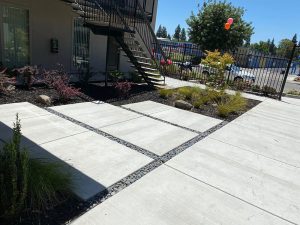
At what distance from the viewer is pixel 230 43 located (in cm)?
2116

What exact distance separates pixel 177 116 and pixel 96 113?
2072 millimetres

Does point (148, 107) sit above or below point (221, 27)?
below

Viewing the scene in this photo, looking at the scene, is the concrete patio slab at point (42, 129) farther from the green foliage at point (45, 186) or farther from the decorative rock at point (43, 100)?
the green foliage at point (45, 186)

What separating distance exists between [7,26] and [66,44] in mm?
2056

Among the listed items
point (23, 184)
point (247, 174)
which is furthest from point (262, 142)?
point (23, 184)

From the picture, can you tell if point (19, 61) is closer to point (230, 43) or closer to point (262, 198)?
point (262, 198)

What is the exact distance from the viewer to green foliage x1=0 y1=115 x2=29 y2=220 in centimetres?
230

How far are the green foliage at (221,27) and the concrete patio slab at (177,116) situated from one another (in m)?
15.5

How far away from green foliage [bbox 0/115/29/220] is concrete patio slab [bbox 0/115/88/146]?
155cm

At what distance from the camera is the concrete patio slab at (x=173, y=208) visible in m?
2.61

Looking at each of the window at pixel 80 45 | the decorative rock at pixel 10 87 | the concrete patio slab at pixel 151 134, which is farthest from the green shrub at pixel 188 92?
the decorative rock at pixel 10 87

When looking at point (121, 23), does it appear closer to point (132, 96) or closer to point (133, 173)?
point (132, 96)

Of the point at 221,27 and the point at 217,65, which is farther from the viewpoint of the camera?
the point at 221,27

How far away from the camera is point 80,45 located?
10031 mm
